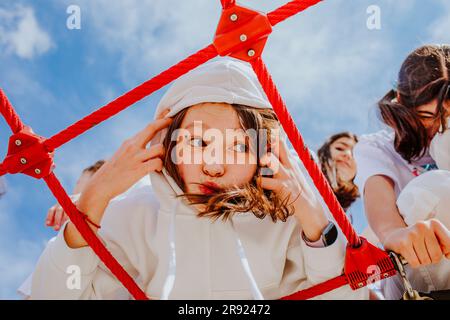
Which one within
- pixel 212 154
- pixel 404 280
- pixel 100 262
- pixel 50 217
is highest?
pixel 50 217

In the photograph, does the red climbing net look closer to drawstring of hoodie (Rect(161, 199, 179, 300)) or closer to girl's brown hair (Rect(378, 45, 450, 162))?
drawstring of hoodie (Rect(161, 199, 179, 300))

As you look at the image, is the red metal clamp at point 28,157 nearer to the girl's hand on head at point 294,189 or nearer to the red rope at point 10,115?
the red rope at point 10,115

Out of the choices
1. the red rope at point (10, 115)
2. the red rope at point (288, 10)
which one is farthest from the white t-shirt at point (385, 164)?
the red rope at point (10, 115)

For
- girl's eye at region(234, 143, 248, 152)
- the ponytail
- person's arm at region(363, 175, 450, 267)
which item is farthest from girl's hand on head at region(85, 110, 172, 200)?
the ponytail

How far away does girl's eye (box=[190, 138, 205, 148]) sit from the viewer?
2.75ft

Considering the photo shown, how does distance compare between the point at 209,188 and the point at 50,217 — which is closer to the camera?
the point at 209,188

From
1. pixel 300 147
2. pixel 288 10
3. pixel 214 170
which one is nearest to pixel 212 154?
A: pixel 214 170

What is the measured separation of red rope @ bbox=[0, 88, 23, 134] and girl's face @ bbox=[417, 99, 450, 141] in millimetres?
709

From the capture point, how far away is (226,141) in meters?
0.84

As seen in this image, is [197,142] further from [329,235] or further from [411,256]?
[411,256]

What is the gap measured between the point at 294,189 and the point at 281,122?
10 centimetres

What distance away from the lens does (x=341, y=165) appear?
146 centimetres
